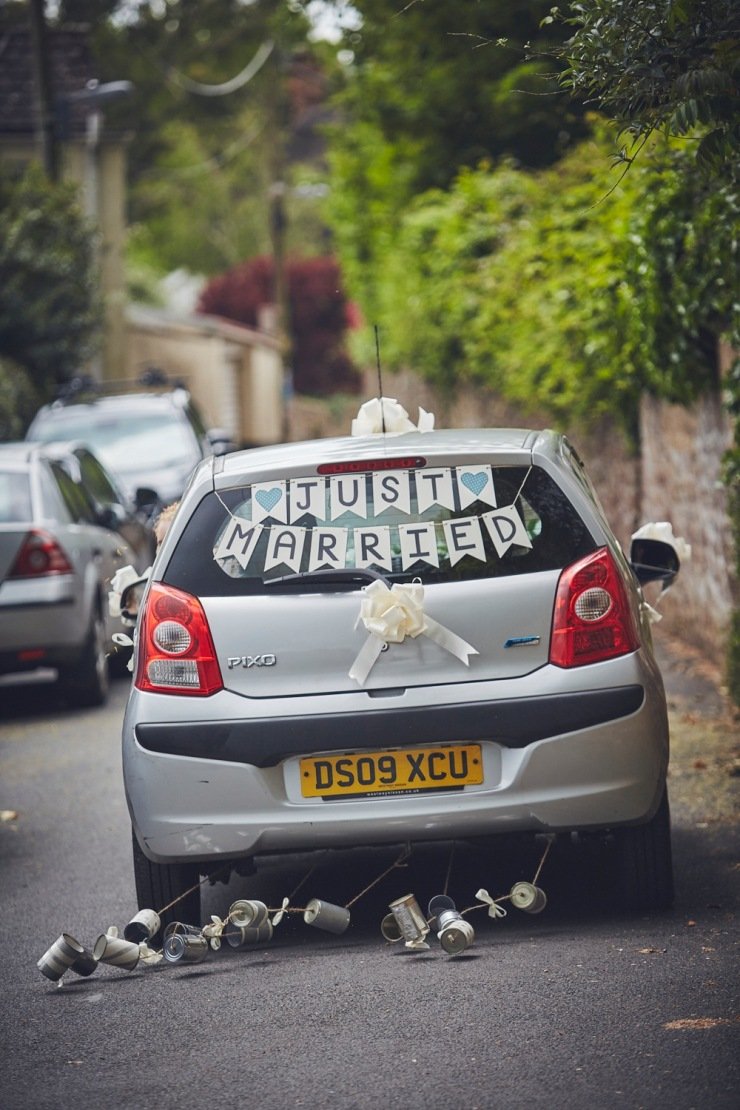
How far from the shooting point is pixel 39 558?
11.3 metres

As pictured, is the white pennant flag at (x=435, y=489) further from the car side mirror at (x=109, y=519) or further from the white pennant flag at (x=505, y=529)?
the car side mirror at (x=109, y=519)

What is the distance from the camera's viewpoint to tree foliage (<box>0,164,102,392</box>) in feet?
75.4

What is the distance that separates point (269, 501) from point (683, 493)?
6.79 metres

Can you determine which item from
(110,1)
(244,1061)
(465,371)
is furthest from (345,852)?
(110,1)

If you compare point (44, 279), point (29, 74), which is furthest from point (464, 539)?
point (29, 74)

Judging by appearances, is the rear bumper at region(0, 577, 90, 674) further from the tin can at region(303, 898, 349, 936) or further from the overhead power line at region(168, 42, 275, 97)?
the overhead power line at region(168, 42, 275, 97)

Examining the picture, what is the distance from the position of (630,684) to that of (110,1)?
44894mm

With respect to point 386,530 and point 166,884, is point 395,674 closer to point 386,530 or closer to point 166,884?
point 386,530

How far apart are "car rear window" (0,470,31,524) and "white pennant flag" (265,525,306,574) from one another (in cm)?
595

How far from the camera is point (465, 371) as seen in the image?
21.9 meters

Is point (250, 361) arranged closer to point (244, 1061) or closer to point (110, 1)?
point (110, 1)

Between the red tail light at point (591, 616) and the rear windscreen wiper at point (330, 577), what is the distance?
566 millimetres

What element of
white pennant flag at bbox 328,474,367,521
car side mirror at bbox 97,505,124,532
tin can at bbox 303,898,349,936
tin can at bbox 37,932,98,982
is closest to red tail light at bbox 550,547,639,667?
white pennant flag at bbox 328,474,367,521

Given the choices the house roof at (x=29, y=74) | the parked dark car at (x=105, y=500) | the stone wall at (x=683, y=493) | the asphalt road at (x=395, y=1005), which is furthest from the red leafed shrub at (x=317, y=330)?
the asphalt road at (x=395, y=1005)
